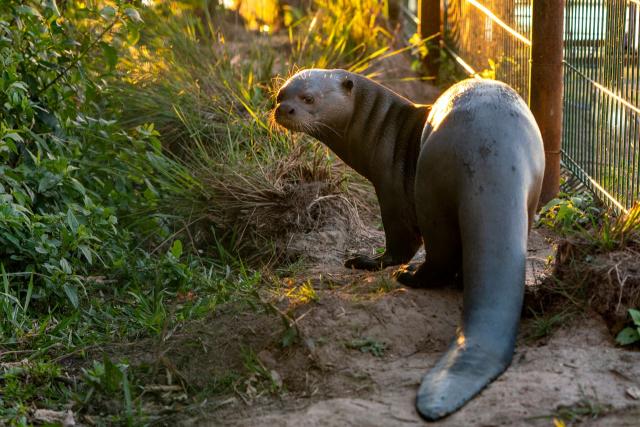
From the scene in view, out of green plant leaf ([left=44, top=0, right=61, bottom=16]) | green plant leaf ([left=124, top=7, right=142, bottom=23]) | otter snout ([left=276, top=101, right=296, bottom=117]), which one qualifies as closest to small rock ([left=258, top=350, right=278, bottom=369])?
otter snout ([left=276, top=101, right=296, bottom=117])

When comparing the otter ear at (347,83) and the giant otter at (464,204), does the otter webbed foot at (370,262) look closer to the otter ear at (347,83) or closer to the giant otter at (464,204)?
the giant otter at (464,204)

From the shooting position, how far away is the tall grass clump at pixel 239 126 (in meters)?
5.34

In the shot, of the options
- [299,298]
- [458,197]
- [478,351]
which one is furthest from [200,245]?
[478,351]

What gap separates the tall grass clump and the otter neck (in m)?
0.55

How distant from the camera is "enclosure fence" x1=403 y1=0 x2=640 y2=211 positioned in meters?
4.57

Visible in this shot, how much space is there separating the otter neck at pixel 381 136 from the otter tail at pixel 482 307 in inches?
43.8

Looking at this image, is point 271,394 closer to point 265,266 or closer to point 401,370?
point 401,370

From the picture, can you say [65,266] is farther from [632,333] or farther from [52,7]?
[632,333]

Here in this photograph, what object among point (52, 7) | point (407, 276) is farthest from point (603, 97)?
point (52, 7)

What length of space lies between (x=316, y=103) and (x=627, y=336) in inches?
78.0

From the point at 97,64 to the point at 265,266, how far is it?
2737 mm

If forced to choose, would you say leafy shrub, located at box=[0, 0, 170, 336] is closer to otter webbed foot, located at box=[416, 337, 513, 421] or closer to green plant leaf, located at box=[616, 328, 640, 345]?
otter webbed foot, located at box=[416, 337, 513, 421]

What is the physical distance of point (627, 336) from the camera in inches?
129

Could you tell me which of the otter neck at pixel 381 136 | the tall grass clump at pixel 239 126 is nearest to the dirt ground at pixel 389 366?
the otter neck at pixel 381 136
